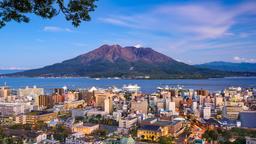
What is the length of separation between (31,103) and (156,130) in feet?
35.9

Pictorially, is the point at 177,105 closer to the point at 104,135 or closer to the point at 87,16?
the point at 104,135

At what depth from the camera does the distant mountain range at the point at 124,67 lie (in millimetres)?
57688

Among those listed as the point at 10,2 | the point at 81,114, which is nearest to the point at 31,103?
the point at 81,114

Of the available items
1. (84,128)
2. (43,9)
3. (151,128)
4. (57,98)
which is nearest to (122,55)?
(57,98)

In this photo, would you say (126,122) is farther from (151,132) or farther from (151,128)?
(151,132)

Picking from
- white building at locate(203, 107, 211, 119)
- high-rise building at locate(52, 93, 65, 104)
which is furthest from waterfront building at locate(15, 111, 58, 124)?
white building at locate(203, 107, 211, 119)

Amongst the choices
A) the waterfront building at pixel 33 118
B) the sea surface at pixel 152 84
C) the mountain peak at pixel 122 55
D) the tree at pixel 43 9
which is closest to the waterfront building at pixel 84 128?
the waterfront building at pixel 33 118

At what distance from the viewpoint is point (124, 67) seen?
63750 mm

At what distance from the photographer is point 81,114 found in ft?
55.2

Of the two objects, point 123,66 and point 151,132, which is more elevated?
point 123,66

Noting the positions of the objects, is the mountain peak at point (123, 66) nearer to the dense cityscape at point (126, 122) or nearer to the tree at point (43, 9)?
the dense cityscape at point (126, 122)

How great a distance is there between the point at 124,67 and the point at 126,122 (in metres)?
50.2

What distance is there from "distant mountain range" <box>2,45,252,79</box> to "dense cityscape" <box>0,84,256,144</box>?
33.6 m

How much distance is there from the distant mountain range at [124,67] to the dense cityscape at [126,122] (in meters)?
33.6
